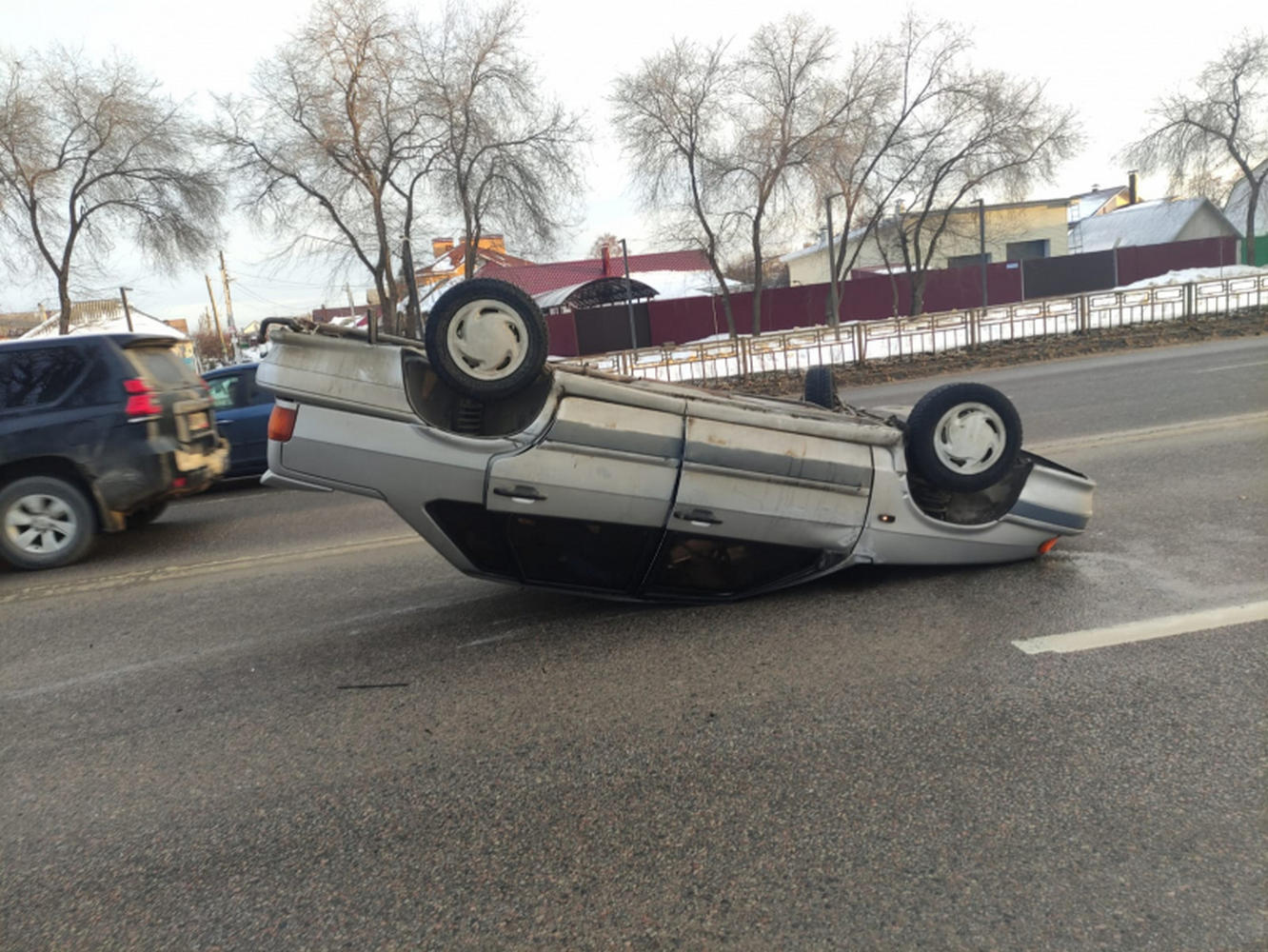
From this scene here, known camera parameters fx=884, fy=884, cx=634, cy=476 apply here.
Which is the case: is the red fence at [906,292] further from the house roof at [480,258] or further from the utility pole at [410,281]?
the utility pole at [410,281]

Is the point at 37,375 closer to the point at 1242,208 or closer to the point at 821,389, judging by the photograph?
the point at 821,389

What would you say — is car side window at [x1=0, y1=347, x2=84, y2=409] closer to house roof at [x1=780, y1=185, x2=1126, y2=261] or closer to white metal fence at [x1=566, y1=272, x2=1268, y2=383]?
white metal fence at [x1=566, y1=272, x2=1268, y2=383]

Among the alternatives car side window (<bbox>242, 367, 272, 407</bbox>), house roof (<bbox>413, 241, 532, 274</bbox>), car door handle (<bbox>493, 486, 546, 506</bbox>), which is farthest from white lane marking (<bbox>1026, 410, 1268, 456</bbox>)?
house roof (<bbox>413, 241, 532, 274</bbox>)

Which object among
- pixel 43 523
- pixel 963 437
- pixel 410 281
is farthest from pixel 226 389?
pixel 963 437

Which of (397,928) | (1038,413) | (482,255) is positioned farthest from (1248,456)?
(482,255)

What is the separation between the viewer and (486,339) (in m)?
4.07

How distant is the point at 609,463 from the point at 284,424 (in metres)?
1.51

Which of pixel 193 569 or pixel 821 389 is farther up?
pixel 821 389

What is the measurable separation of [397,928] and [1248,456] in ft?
24.8

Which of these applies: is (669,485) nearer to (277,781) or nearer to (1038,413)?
(277,781)

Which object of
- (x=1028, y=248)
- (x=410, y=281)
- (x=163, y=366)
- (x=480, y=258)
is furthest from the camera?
(x=1028, y=248)

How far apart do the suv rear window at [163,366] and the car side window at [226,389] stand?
2.57 meters

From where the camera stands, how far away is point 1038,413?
10773mm

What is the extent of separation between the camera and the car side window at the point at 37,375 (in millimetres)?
6977
